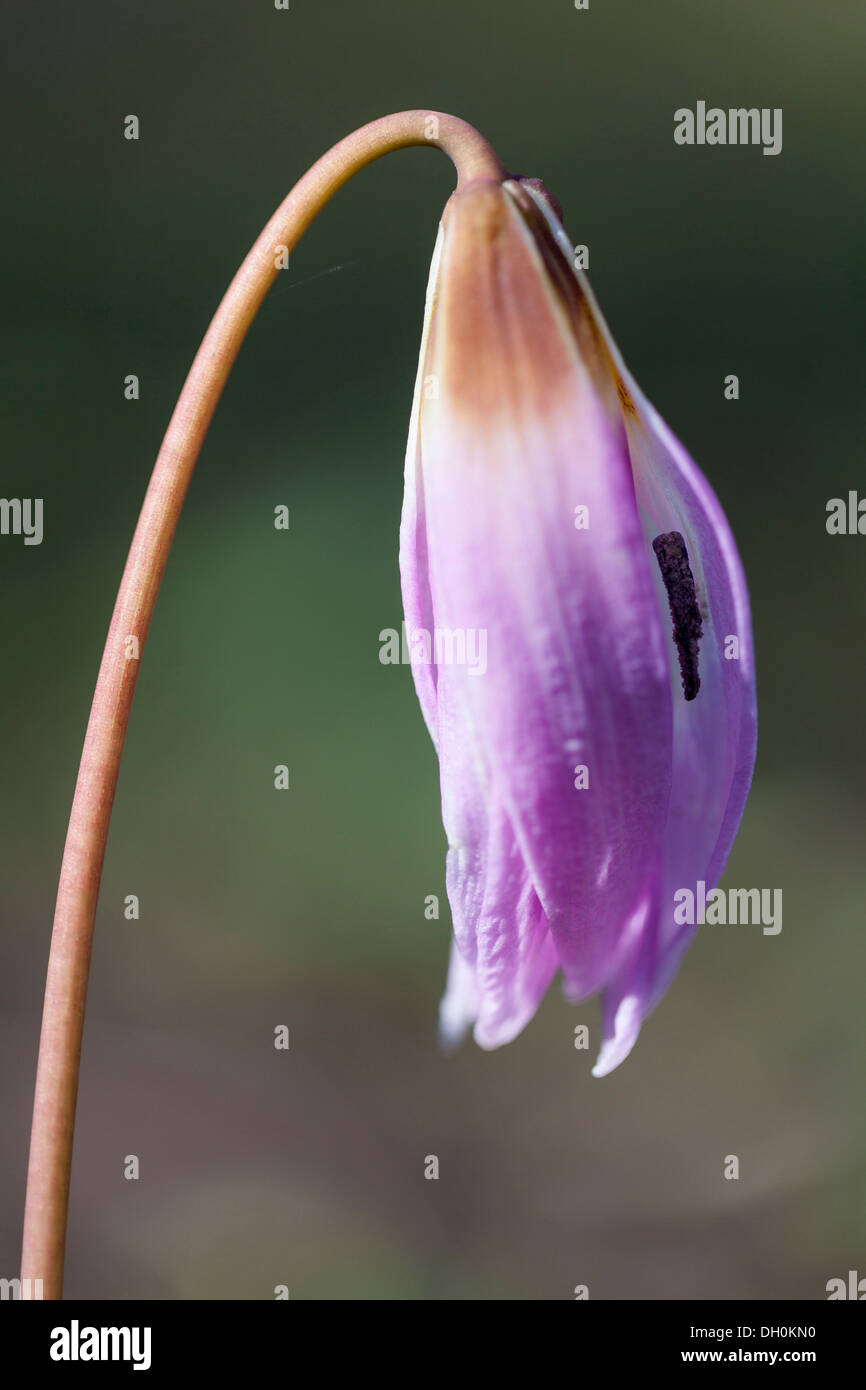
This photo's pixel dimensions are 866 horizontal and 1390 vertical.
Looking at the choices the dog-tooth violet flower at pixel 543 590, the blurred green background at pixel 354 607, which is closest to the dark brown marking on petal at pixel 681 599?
the dog-tooth violet flower at pixel 543 590

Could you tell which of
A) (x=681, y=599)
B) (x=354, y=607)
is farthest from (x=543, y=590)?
(x=354, y=607)

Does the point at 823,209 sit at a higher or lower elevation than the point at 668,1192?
higher

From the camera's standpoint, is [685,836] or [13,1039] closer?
[685,836]

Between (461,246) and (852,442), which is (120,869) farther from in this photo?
(461,246)

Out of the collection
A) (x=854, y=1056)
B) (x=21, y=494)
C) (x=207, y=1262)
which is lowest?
(x=207, y=1262)

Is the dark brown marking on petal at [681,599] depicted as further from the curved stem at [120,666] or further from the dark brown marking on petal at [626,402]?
the curved stem at [120,666]

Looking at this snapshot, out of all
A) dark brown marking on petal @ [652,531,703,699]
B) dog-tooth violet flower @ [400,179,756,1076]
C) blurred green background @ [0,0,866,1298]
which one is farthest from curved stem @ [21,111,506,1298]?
blurred green background @ [0,0,866,1298]

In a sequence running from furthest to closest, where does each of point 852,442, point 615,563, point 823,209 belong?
point 852,442, point 823,209, point 615,563

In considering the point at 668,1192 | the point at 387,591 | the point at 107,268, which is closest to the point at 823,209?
the point at 387,591
